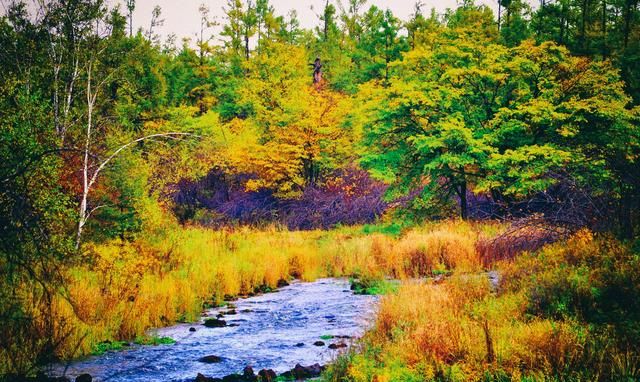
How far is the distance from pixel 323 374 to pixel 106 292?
5378mm

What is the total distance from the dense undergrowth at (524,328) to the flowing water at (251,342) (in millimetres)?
1013

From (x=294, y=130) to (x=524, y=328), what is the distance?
25686mm

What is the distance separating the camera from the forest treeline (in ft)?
31.2

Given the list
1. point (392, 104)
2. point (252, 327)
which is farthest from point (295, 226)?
point (252, 327)

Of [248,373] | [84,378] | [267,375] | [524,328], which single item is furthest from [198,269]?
[524,328]

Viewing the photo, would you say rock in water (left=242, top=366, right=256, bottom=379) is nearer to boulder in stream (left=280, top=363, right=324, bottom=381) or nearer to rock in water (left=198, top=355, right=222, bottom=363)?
boulder in stream (left=280, top=363, right=324, bottom=381)

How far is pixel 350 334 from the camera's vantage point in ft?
30.0

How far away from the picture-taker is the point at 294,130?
31.3 m

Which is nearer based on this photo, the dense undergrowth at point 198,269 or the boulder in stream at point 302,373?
the boulder in stream at point 302,373

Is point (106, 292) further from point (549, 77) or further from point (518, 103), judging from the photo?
point (549, 77)

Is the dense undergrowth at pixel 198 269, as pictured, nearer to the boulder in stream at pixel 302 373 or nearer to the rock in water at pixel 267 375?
the rock in water at pixel 267 375

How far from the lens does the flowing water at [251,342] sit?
7.40 metres

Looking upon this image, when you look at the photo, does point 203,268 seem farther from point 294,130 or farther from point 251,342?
point 294,130

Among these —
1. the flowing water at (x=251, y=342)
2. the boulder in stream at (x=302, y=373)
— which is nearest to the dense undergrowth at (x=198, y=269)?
the flowing water at (x=251, y=342)
